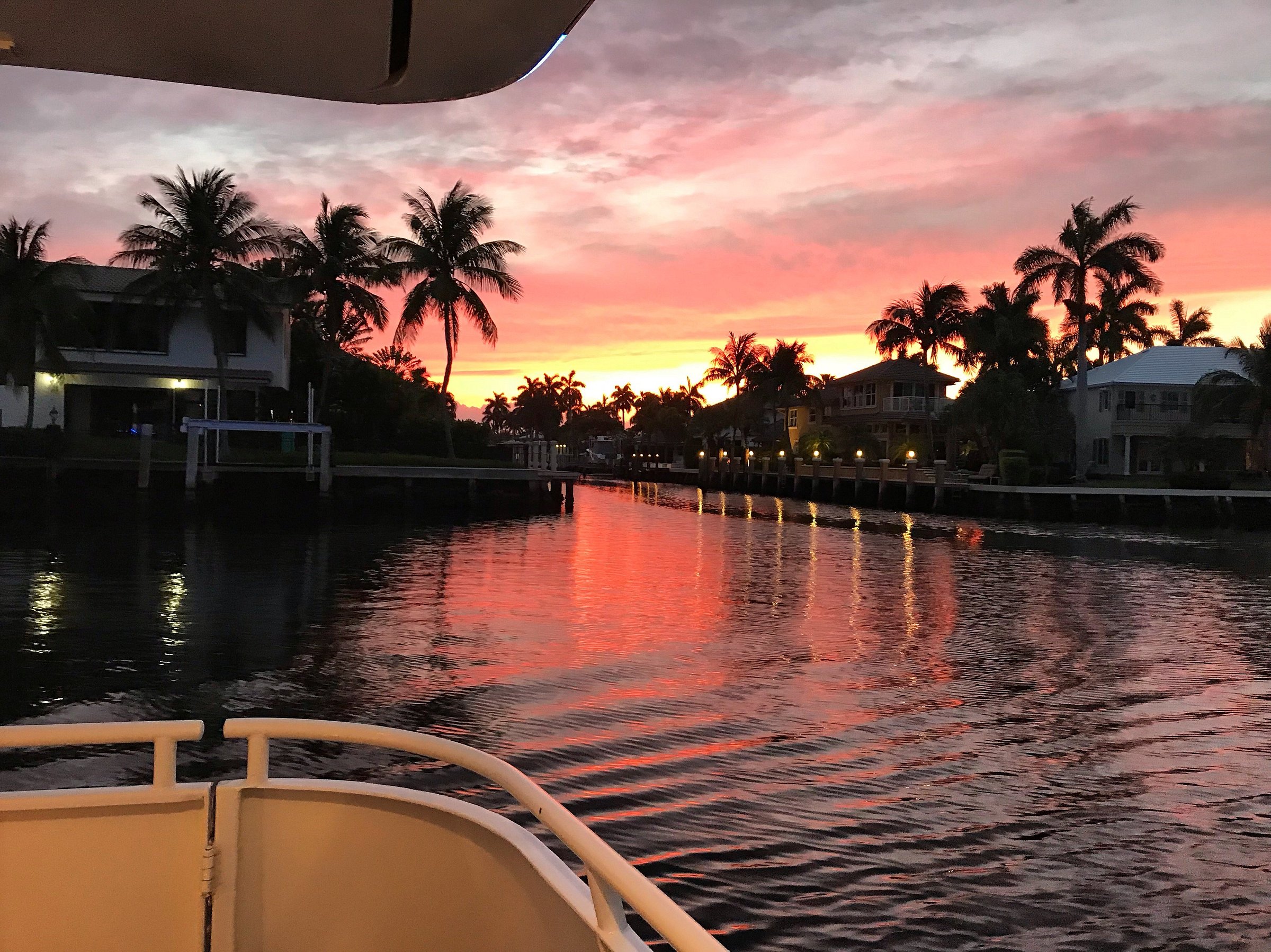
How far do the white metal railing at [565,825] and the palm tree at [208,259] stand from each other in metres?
39.7

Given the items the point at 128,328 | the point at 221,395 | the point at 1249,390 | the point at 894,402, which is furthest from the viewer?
the point at 894,402

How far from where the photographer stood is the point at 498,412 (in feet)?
577

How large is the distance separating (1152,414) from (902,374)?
62.7 ft

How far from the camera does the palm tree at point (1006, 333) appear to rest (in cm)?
6325

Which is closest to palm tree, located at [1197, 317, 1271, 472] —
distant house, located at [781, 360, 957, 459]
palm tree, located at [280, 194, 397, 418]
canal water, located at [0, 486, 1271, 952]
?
distant house, located at [781, 360, 957, 459]

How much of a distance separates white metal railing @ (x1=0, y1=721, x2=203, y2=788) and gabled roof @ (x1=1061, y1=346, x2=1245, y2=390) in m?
63.5

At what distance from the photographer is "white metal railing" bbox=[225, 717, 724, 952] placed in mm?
1811

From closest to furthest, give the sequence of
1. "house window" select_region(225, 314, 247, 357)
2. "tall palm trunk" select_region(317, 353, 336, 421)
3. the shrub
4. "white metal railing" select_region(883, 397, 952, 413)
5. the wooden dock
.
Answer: "house window" select_region(225, 314, 247, 357) < the wooden dock < "tall palm trunk" select_region(317, 353, 336, 421) < the shrub < "white metal railing" select_region(883, 397, 952, 413)

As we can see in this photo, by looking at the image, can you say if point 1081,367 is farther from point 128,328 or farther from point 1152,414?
point 128,328

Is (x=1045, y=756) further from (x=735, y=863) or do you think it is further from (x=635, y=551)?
(x=635, y=551)

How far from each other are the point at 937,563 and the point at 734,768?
742 inches

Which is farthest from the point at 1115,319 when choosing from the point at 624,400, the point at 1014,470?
the point at 624,400

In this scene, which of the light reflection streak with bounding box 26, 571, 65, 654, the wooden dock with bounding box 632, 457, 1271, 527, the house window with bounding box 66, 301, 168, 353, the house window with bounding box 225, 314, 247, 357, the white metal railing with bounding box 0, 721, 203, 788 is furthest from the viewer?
the wooden dock with bounding box 632, 457, 1271, 527

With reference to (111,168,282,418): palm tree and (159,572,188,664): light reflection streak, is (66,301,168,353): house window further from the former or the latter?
(159,572,188,664): light reflection streak
